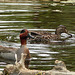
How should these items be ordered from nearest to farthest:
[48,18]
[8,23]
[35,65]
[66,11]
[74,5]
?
[35,65] → [8,23] → [48,18] → [66,11] → [74,5]

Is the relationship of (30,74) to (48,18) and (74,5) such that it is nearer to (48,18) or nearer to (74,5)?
(48,18)

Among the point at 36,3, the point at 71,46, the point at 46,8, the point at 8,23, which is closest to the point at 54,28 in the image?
the point at 8,23

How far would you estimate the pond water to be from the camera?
38.1ft

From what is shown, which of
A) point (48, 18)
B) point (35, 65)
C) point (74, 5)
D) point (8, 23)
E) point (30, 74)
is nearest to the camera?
point (30, 74)

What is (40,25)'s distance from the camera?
17.1 m

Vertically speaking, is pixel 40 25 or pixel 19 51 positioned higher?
pixel 19 51

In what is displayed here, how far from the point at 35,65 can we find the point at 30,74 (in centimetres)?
302

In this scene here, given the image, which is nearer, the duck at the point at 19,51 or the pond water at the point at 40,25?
the pond water at the point at 40,25

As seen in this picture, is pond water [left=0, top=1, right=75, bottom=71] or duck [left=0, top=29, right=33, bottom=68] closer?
pond water [left=0, top=1, right=75, bottom=71]

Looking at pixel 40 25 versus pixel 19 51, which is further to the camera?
pixel 40 25

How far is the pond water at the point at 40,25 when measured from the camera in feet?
38.1

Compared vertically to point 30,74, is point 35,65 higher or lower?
lower

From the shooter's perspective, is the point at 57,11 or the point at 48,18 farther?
the point at 57,11

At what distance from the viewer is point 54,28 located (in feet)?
55.2
